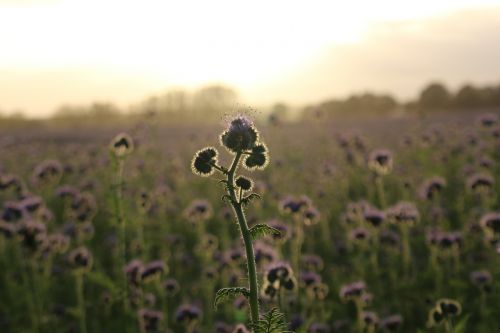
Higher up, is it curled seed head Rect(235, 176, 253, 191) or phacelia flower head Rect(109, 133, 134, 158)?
phacelia flower head Rect(109, 133, 134, 158)

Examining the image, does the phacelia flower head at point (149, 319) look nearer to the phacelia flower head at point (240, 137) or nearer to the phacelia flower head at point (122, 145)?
the phacelia flower head at point (122, 145)

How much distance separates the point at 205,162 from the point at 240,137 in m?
0.28

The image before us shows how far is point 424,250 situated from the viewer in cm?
1058

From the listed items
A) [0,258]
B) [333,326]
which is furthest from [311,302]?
[0,258]

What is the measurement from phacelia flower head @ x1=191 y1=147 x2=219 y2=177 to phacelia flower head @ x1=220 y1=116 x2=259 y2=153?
0.18 m

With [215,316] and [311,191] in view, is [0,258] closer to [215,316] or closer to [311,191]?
[215,316]

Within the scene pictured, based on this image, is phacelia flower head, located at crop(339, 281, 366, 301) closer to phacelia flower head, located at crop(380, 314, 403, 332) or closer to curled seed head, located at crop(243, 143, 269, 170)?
phacelia flower head, located at crop(380, 314, 403, 332)

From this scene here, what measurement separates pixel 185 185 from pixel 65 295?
705 centimetres

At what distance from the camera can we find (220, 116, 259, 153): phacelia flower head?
304 cm

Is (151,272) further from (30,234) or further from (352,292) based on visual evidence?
(352,292)

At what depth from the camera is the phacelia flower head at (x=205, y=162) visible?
10.5 feet

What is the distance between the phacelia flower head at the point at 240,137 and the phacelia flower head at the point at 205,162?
18 cm

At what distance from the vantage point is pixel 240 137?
3.05 metres

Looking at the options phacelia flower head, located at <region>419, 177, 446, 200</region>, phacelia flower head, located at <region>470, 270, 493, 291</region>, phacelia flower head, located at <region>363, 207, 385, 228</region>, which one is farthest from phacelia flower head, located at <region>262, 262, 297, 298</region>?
phacelia flower head, located at <region>419, 177, 446, 200</region>
